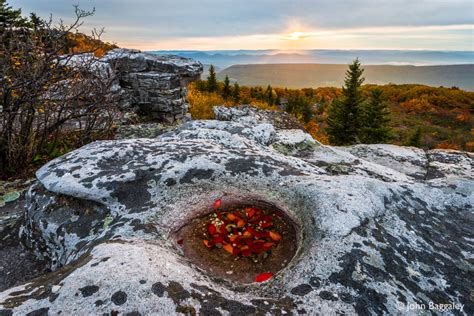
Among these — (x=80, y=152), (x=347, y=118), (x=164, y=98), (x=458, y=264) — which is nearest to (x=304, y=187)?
(x=458, y=264)

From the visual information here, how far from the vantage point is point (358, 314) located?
7.91 ft

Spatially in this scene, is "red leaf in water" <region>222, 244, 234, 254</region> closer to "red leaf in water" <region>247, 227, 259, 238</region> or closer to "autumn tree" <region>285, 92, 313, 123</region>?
"red leaf in water" <region>247, 227, 259, 238</region>

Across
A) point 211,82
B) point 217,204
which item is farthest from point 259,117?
point 211,82

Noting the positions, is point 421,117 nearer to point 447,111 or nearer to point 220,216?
point 447,111

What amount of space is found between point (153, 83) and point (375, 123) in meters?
19.3

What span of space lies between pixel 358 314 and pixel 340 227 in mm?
963

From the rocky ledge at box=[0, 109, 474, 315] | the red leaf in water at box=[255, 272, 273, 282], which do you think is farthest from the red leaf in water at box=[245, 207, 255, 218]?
the red leaf in water at box=[255, 272, 273, 282]

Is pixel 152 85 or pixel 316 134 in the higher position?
pixel 152 85

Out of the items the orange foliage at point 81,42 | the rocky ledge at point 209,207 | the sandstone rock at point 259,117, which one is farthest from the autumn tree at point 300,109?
the rocky ledge at point 209,207

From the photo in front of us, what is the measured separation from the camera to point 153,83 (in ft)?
46.8

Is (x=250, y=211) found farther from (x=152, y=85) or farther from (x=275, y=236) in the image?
(x=152, y=85)

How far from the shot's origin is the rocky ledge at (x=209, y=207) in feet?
8.04

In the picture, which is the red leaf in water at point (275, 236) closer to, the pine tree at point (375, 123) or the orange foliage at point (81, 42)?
the orange foliage at point (81, 42)

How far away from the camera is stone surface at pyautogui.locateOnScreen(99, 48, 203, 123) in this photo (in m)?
14.2
